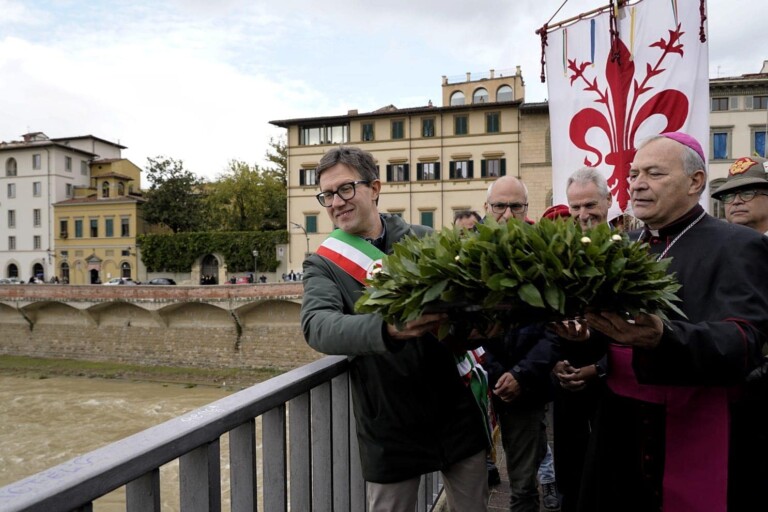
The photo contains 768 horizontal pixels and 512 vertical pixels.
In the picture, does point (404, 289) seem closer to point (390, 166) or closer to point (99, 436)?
point (99, 436)

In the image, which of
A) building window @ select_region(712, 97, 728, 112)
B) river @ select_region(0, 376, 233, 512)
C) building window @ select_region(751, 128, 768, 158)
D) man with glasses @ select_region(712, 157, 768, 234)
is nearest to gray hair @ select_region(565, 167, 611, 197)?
man with glasses @ select_region(712, 157, 768, 234)

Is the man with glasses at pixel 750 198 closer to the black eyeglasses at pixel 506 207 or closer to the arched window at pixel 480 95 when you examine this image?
the black eyeglasses at pixel 506 207

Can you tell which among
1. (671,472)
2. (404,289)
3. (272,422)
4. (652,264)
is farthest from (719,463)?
(272,422)

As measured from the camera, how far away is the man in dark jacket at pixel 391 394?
2025mm

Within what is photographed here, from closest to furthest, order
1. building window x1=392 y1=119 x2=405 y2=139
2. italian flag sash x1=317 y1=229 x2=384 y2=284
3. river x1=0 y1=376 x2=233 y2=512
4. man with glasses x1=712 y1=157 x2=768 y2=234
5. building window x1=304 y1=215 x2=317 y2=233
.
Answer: italian flag sash x1=317 y1=229 x2=384 y2=284 → man with glasses x1=712 y1=157 x2=768 y2=234 → river x1=0 y1=376 x2=233 y2=512 → building window x1=392 y1=119 x2=405 y2=139 → building window x1=304 y1=215 x2=317 y2=233

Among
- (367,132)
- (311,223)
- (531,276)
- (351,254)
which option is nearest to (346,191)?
(351,254)

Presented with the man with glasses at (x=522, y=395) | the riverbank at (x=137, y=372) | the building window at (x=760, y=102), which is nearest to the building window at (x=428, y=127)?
the riverbank at (x=137, y=372)

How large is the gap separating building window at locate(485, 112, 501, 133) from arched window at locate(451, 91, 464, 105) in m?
3.84

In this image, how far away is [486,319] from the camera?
1.50 metres

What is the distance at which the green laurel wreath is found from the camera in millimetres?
1301

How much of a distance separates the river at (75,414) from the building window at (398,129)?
778 inches

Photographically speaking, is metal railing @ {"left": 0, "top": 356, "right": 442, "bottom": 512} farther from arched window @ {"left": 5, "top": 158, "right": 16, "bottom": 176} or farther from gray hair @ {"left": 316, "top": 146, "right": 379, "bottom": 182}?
arched window @ {"left": 5, "top": 158, "right": 16, "bottom": 176}

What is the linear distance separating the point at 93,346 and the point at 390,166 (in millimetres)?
21121

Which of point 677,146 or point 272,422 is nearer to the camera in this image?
point 272,422
